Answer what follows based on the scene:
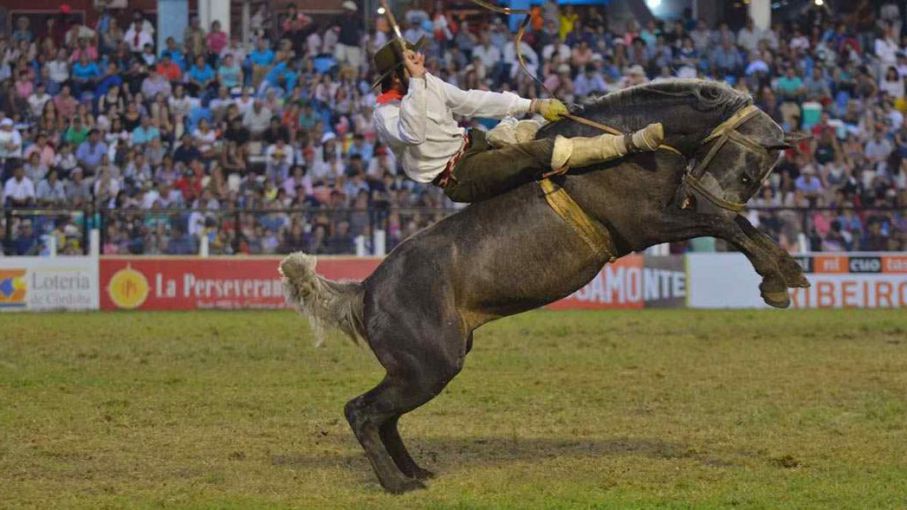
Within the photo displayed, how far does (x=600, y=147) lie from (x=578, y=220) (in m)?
0.41

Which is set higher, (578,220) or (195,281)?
Result: (578,220)

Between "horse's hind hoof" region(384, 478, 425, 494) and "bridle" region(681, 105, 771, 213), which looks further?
"bridle" region(681, 105, 771, 213)

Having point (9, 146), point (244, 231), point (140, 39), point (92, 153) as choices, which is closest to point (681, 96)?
point (244, 231)

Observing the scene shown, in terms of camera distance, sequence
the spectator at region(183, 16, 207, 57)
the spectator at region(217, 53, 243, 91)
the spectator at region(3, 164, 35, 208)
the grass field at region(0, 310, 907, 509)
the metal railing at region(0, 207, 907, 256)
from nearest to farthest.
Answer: the grass field at region(0, 310, 907, 509) < the metal railing at region(0, 207, 907, 256) < the spectator at region(3, 164, 35, 208) < the spectator at region(217, 53, 243, 91) < the spectator at region(183, 16, 207, 57)

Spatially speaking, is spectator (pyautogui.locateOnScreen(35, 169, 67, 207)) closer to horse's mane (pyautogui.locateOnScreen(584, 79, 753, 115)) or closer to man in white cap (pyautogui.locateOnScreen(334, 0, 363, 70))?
man in white cap (pyautogui.locateOnScreen(334, 0, 363, 70))

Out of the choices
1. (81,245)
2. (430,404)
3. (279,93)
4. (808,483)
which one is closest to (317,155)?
(279,93)

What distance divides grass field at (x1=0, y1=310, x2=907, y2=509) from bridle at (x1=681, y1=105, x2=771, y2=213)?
4.94 ft

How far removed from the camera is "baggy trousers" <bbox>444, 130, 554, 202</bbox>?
25.2 feet

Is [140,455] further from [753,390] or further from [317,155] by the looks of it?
[317,155]

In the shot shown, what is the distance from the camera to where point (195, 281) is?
20.8 metres

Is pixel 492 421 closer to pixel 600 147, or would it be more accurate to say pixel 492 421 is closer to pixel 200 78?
pixel 600 147

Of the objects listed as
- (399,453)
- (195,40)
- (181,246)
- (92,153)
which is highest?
(195,40)

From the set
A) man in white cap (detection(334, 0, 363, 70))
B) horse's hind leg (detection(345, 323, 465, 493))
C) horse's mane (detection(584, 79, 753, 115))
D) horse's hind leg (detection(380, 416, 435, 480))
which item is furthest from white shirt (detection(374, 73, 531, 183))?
man in white cap (detection(334, 0, 363, 70))

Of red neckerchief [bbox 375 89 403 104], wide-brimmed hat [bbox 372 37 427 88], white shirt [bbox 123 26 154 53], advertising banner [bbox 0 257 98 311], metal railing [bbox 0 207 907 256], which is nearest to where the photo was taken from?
wide-brimmed hat [bbox 372 37 427 88]
